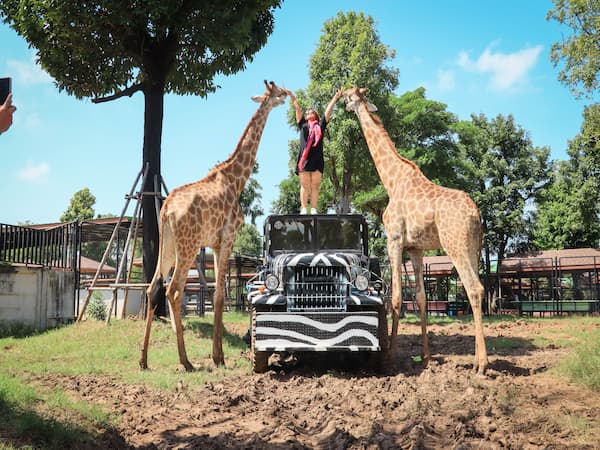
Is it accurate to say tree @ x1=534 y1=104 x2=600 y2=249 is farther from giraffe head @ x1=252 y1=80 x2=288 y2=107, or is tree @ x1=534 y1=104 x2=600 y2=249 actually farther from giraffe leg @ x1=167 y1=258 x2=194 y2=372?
giraffe leg @ x1=167 y1=258 x2=194 y2=372

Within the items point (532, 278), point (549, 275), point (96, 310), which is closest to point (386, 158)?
point (96, 310)

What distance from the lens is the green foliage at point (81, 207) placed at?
139 feet

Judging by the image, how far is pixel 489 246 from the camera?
29.8 meters

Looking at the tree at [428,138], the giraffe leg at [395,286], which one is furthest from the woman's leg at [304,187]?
the tree at [428,138]

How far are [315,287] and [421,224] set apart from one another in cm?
226

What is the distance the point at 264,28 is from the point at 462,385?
11.9 metres

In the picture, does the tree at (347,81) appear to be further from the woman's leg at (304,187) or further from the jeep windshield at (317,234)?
the jeep windshield at (317,234)

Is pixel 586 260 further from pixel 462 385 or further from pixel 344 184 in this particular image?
pixel 462 385

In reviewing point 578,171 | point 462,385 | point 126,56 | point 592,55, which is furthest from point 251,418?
point 578,171

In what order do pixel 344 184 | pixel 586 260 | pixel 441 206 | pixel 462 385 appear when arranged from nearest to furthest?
pixel 462 385 < pixel 441 206 < pixel 344 184 < pixel 586 260

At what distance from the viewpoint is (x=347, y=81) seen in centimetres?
2038

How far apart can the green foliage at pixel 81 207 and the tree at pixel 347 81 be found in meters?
26.5

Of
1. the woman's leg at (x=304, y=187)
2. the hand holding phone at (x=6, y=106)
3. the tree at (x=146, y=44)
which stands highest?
the tree at (x=146, y=44)

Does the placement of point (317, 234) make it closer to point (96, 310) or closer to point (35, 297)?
point (35, 297)
